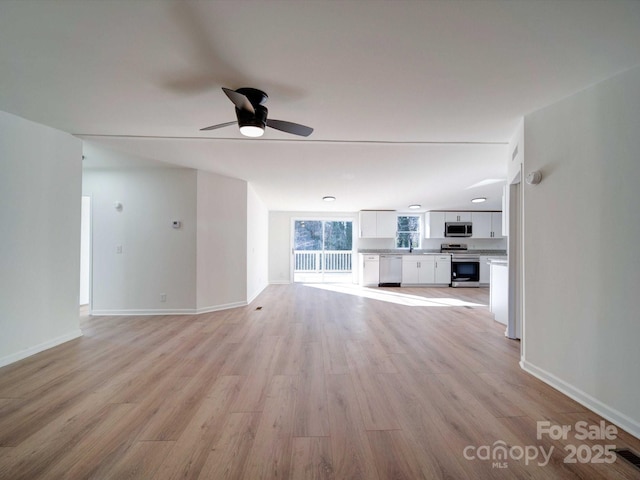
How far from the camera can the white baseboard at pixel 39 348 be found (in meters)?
2.46

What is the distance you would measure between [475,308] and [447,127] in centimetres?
357

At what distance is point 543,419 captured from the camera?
173 cm

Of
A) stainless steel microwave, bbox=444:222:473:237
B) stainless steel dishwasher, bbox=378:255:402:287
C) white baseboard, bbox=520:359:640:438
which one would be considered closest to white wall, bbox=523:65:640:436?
white baseboard, bbox=520:359:640:438

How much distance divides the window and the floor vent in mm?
6638

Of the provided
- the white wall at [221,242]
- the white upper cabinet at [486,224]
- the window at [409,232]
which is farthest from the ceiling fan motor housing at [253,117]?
the white upper cabinet at [486,224]

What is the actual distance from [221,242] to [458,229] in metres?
6.37

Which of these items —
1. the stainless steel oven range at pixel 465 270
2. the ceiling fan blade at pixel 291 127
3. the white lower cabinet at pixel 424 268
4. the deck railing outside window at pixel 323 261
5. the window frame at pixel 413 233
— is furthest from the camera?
the deck railing outside window at pixel 323 261

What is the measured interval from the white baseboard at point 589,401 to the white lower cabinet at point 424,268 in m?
5.02

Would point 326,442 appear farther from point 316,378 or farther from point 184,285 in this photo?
point 184,285

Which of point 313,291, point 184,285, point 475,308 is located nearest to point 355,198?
point 313,291

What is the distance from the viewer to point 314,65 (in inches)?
67.2

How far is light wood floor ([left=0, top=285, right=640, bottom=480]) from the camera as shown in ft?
4.46

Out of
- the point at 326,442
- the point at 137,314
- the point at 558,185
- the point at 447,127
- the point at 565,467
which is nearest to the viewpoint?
the point at 565,467

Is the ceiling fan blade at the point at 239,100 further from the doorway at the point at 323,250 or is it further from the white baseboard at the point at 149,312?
the doorway at the point at 323,250
